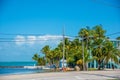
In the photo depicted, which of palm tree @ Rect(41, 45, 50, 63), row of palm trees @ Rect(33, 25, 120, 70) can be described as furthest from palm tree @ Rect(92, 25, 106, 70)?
palm tree @ Rect(41, 45, 50, 63)

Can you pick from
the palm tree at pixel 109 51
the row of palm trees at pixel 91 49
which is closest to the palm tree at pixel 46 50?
the row of palm trees at pixel 91 49

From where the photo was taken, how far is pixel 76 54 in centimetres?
5941

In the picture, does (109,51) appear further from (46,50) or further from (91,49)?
(46,50)

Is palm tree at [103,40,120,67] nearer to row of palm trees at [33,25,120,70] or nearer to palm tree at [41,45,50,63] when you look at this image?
row of palm trees at [33,25,120,70]

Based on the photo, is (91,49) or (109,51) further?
(91,49)

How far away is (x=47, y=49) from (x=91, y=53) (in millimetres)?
16563

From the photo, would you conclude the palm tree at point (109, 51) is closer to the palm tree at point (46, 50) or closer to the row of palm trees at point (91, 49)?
the row of palm trees at point (91, 49)

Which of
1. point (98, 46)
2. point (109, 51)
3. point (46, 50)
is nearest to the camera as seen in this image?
point (109, 51)

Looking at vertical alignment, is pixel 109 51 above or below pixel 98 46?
below

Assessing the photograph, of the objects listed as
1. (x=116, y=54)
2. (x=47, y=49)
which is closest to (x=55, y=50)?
(x=47, y=49)

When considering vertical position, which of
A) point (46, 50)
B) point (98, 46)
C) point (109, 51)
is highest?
point (46, 50)

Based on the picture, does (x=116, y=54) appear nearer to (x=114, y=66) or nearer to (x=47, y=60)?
(x=114, y=66)

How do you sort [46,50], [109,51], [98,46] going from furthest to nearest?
[46,50] → [98,46] → [109,51]

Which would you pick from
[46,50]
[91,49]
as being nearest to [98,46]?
[91,49]
